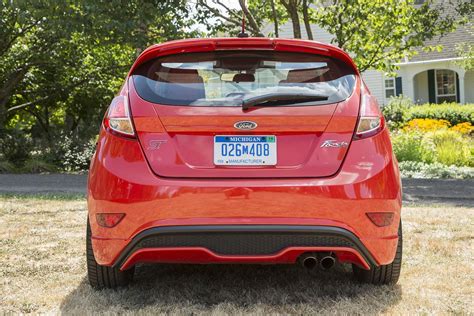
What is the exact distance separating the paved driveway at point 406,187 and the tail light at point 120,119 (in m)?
6.28

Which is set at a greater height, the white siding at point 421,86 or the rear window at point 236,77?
the rear window at point 236,77

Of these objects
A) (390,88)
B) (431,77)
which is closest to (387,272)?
(431,77)

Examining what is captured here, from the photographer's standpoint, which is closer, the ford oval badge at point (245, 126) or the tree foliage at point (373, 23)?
the ford oval badge at point (245, 126)

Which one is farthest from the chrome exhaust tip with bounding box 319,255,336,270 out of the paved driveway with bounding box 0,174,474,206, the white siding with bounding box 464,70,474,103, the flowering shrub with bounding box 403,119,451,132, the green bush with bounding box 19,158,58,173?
the white siding with bounding box 464,70,474,103

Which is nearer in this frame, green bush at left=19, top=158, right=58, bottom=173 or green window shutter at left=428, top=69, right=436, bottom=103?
green bush at left=19, top=158, right=58, bottom=173

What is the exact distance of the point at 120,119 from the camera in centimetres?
333

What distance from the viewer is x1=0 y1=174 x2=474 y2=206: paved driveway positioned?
920 cm

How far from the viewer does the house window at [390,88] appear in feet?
99.2

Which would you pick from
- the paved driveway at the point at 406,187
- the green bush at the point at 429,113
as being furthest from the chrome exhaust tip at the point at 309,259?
the green bush at the point at 429,113

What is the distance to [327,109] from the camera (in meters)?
3.29

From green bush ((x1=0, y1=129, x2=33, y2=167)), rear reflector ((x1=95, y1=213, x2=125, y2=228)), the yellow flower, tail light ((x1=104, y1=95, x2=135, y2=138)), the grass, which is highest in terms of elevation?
tail light ((x1=104, y1=95, x2=135, y2=138))

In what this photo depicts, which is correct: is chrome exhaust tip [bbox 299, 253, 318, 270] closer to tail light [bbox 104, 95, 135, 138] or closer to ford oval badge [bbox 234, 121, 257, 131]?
ford oval badge [bbox 234, 121, 257, 131]

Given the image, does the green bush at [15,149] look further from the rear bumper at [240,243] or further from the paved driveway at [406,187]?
the rear bumper at [240,243]

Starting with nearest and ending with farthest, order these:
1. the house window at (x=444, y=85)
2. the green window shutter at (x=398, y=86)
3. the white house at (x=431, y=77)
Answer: the white house at (x=431, y=77) → the house window at (x=444, y=85) → the green window shutter at (x=398, y=86)
